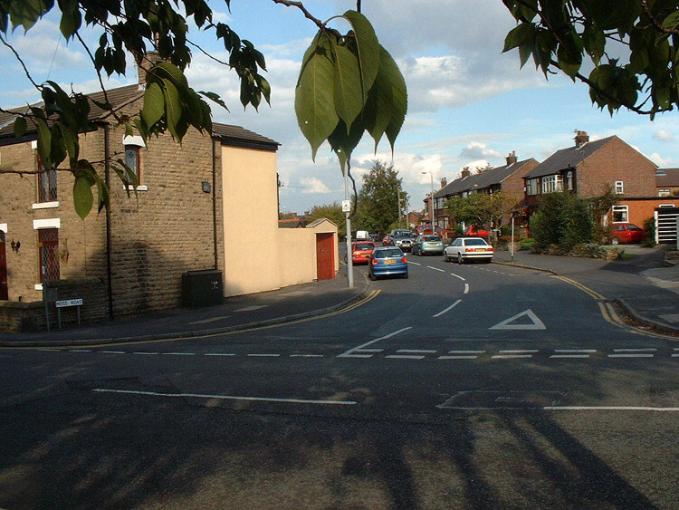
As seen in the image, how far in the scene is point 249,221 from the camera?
83.1 feet

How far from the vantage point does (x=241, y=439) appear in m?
6.45

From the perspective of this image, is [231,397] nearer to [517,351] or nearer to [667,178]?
[517,351]

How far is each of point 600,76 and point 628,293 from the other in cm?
1918

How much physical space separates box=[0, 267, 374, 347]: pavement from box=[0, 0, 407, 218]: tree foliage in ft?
40.7

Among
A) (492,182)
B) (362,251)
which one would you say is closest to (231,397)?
(362,251)

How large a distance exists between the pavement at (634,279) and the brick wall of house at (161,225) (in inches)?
548

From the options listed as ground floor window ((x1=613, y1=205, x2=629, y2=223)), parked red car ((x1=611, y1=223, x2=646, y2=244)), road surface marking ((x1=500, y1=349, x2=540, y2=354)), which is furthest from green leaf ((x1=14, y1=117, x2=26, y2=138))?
ground floor window ((x1=613, y1=205, x2=629, y2=223))

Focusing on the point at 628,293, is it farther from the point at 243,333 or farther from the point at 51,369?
the point at 51,369

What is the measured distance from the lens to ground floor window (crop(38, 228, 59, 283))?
2083 cm

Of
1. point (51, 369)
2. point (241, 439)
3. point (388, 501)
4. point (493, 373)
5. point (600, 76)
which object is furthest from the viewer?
point (51, 369)

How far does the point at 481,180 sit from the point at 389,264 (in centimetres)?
5589

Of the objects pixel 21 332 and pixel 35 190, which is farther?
pixel 35 190

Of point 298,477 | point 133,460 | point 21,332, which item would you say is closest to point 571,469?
point 298,477

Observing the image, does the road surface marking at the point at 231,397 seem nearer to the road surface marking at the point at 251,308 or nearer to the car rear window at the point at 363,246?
the road surface marking at the point at 251,308
